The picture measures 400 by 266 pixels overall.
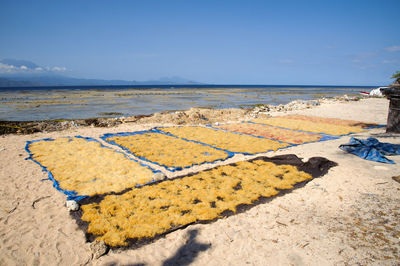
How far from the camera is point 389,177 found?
571cm

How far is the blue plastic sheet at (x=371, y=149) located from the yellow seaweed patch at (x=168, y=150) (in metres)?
4.27

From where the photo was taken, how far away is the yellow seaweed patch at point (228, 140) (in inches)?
326

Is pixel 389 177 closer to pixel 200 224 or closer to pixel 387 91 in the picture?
pixel 200 224

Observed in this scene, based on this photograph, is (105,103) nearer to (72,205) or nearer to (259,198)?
(72,205)

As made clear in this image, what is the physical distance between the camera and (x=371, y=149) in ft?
23.6

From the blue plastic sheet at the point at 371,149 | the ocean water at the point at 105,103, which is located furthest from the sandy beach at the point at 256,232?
the ocean water at the point at 105,103

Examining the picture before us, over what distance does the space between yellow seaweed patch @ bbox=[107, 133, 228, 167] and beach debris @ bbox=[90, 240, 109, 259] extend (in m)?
3.34

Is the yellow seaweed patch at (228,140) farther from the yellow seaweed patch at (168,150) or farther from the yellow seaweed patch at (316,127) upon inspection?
the yellow seaweed patch at (316,127)

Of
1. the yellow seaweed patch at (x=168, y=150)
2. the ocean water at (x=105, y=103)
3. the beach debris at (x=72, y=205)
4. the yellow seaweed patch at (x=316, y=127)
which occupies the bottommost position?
the beach debris at (x=72, y=205)

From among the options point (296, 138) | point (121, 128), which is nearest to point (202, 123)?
point (121, 128)

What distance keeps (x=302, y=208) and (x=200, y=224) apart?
206 centimetres

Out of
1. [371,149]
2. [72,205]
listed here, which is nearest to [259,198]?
[72,205]

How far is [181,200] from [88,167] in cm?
323

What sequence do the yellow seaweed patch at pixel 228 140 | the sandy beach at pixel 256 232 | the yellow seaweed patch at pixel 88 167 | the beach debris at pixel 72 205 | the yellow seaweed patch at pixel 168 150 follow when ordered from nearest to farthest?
the sandy beach at pixel 256 232 < the beach debris at pixel 72 205 < the yellow seaweed patch at pixel 88 167 < the yellow seaweed patch at pixel 168 150 < the yellow seaweed patch at pixel 228 140
